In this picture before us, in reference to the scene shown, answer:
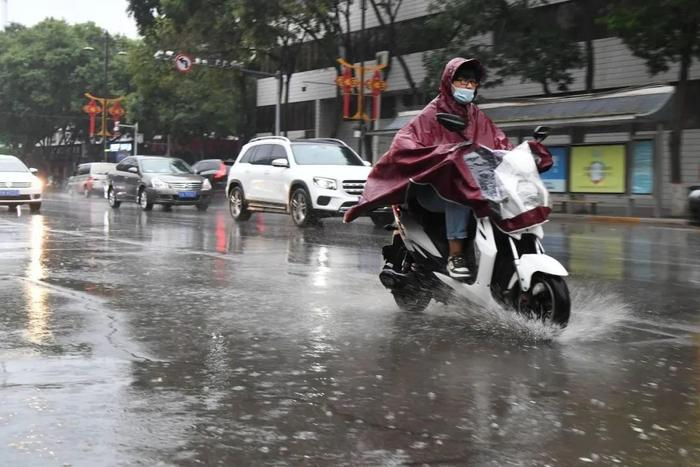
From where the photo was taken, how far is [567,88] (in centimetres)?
3059

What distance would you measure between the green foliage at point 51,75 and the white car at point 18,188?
124 feet

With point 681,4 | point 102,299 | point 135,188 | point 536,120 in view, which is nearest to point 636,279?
point 102,299

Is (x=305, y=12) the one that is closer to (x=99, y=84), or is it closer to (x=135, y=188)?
(x=135, y=188)

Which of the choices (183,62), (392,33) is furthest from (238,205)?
(183,62)

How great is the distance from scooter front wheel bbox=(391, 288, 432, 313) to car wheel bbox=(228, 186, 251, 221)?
1247cm

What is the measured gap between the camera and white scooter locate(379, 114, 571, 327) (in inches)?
220

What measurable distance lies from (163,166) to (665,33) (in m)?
14.3

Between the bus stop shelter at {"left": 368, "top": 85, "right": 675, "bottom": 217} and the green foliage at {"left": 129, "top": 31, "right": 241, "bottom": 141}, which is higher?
the green foliage at {"left": 129, "top": 31, "right": 241, "bottom": 141}

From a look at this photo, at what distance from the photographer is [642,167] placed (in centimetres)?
2247

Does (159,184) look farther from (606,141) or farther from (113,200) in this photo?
(606,141)

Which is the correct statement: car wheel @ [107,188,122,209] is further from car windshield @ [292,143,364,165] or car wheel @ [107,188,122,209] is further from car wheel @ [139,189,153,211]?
car windshield @ [292,143,364,165]

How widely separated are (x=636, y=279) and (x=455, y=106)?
3.95m

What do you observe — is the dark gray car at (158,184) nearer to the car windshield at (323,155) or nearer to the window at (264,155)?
the window at (264,155)

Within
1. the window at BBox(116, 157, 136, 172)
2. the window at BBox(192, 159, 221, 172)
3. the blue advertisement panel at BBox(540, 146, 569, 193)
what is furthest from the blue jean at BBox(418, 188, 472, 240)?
the window at BBox(192, 159, 221, 172)
